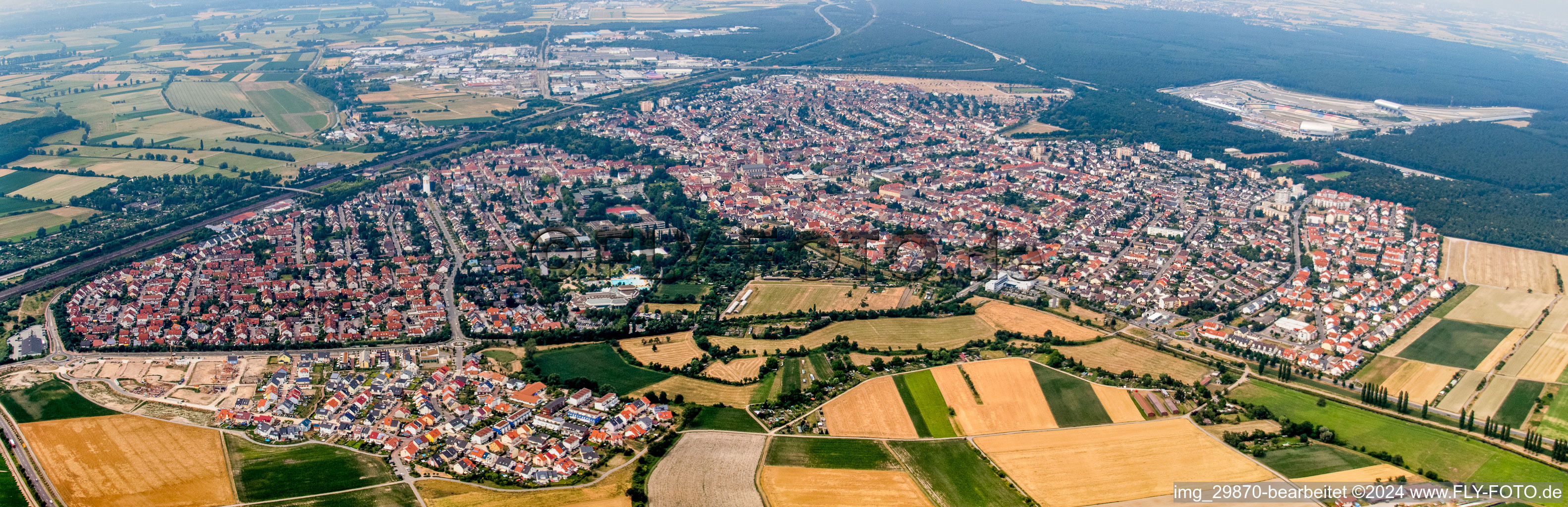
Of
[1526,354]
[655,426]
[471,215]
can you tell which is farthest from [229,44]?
[1526,354]

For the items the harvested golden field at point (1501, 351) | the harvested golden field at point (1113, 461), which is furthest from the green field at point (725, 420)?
the harvested golden field at point (1501, 351)

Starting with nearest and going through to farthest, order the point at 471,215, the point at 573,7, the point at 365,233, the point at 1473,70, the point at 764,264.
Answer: the point at 764,264
the point at 365,233
the point at 471,215
the point at 1473,70
the point at 573,7

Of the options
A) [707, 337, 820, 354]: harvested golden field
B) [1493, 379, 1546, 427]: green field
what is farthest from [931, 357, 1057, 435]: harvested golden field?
[1493, 379, 1546, 427]: green field

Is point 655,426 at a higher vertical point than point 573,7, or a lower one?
lower

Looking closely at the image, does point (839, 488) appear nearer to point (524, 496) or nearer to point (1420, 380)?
point (524, 496)

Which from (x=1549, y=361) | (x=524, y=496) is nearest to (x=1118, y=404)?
(x=1549, y=361)

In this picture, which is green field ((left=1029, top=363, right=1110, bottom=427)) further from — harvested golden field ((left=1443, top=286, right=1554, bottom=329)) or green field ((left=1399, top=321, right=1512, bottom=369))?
harvested golden field ((left=1443, top=286, right=1554, bottom=329))

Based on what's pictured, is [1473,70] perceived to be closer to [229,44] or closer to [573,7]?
[573,7]
